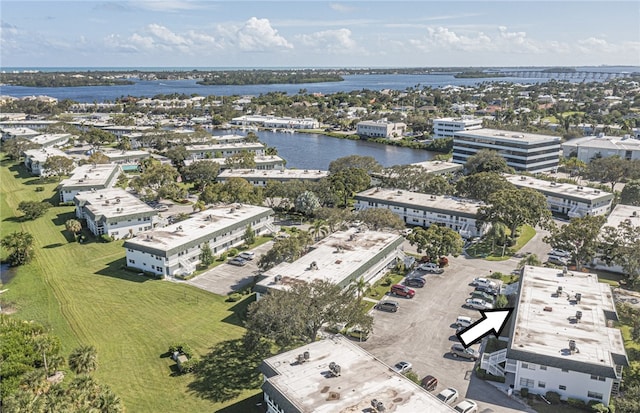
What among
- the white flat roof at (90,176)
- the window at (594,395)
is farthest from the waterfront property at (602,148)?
the white flat roof at (90,176)

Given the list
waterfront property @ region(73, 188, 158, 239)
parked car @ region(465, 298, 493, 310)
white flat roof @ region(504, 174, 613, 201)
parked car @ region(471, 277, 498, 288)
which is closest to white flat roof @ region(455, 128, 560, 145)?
white flat roof @ region(504, 174, 613, 201)

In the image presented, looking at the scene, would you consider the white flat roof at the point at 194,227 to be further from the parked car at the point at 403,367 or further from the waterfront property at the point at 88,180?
the parked car at the point at 403,367

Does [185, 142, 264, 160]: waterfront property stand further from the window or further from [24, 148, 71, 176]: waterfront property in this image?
the window

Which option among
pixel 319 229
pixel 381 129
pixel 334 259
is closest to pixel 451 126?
pixel 381 129

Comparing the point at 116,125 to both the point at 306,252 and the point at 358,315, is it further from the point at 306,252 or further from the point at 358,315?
the point at 358,315

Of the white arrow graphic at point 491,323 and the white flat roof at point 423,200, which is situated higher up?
the white arrow graphic at point 491,323

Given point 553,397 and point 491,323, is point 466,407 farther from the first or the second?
point 553,397
